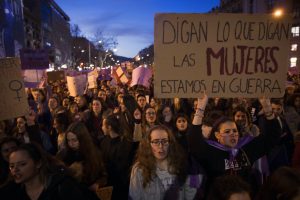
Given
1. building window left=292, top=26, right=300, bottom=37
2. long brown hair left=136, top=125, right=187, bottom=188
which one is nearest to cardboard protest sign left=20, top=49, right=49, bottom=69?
long brown hair left=136, top=125, right=187, bottom=188

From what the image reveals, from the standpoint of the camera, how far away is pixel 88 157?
371 centimetres

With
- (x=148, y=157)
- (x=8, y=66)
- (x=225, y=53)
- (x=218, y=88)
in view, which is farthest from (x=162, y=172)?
(x=8, y=66)

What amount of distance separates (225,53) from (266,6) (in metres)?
52.0

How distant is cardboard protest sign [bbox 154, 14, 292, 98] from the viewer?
4.05 meters

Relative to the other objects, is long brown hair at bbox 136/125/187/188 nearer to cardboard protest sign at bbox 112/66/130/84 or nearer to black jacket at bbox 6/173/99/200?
black jacket at bbox 6/173/99/200

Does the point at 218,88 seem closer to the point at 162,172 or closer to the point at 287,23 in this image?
the point at 287,23

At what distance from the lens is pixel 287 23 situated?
4.08 meters

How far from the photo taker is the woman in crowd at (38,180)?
2.77 meters

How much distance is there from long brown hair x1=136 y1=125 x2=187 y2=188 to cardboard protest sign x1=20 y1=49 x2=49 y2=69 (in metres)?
7.88

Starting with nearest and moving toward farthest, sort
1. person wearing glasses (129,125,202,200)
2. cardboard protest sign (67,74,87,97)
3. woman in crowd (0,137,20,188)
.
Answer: person wearing glasses (129,125,202,200) → woman in crowd (0,137,20,188) → cardboard protest sign (67,74,87,97)

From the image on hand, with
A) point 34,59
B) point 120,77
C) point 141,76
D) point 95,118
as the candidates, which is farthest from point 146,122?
point 120,77

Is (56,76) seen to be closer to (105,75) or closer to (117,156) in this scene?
(105,75)

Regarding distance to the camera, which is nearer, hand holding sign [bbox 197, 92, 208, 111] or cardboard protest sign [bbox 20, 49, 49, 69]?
hand holding sign [bbox 197, 92, 208, 111]

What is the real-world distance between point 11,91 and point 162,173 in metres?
2.48
